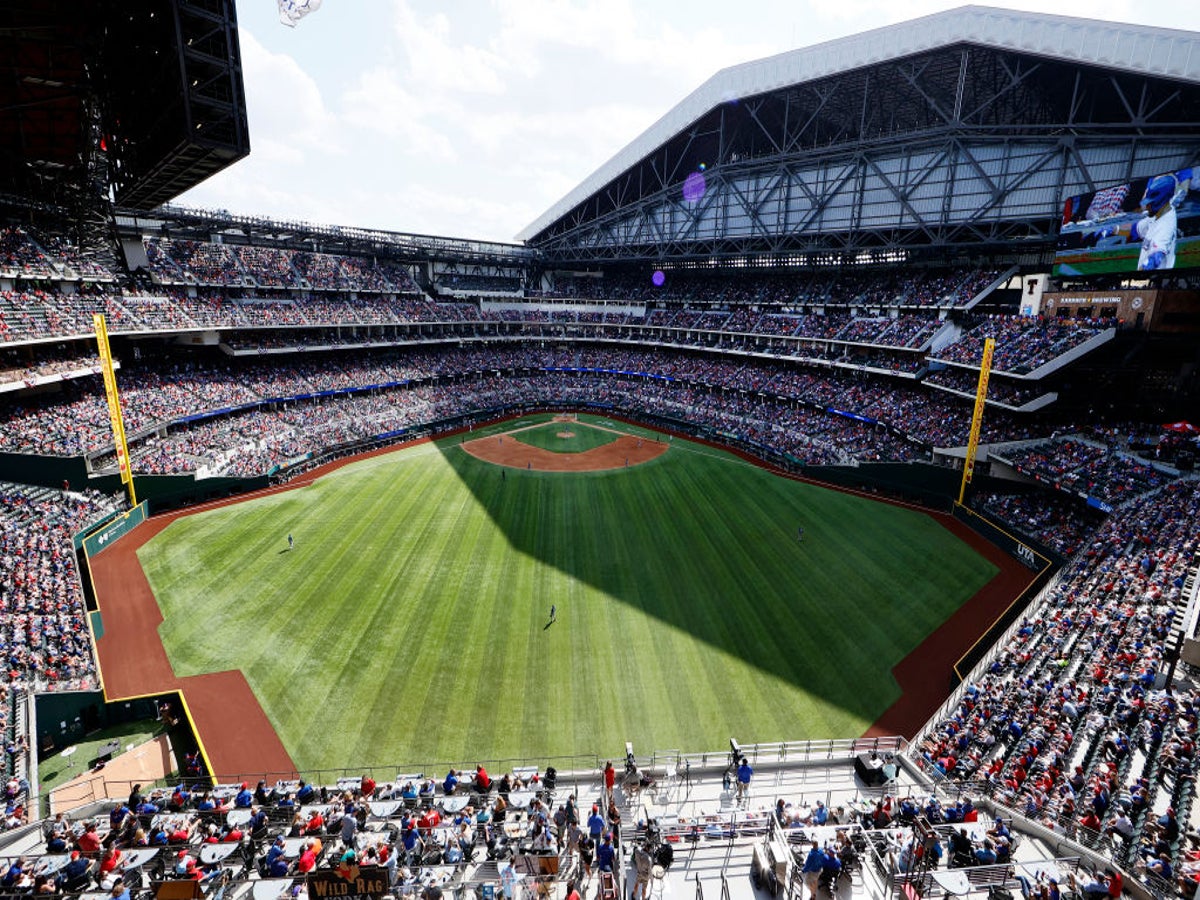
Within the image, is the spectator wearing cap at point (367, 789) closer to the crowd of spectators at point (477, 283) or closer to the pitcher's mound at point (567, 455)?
the pitcher's mound at point (567, 455)

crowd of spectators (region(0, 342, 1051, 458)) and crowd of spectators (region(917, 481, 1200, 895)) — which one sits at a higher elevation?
crowd of spectators (region(0, 342, 1051, 458))

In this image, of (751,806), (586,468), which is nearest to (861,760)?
(751,806)

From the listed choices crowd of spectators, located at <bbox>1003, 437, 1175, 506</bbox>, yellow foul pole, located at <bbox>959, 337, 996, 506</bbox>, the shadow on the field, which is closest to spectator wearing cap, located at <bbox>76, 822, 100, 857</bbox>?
the shadow on the field

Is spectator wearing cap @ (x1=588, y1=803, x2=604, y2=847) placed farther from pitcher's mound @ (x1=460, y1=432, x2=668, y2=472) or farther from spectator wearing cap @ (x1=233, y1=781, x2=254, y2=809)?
pitcher's mound @ (x1=460, y1=432, x2=668, y2=472)

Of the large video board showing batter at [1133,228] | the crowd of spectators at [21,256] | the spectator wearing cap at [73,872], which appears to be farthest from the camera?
the crowd of spectators at [21,256]

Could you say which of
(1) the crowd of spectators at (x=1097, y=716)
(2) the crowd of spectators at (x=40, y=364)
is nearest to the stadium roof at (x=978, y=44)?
(1) the crowd of spectators at (x=1097, y=716)

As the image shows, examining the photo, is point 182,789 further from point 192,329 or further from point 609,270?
point 609,270
